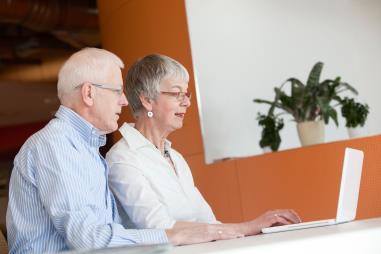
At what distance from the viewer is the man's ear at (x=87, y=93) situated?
2061 mm

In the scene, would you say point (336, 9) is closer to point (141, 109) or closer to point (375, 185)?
point (375, 185)

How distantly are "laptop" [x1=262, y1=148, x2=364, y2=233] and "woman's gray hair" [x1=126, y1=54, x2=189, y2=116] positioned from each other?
76 centimetres

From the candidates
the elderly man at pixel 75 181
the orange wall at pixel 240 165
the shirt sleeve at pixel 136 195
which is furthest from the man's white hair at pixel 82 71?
the orange wall at pixel 240 165

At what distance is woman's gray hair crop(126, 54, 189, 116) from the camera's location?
263 centimetres

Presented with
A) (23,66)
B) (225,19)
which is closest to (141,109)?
(225,19)

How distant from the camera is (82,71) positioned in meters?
2.07

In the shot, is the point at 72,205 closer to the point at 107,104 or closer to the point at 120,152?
the point at 107,104

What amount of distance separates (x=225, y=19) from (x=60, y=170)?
3023 millimetres

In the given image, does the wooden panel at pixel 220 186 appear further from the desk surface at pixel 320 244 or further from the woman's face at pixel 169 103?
the desk surface at pixel 320 244

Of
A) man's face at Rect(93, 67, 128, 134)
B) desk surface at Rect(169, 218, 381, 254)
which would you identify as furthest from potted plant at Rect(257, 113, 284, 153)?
desk surface at Rect(169, 218, 381, 254)

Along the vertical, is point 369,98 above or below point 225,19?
below

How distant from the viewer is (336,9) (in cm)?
503

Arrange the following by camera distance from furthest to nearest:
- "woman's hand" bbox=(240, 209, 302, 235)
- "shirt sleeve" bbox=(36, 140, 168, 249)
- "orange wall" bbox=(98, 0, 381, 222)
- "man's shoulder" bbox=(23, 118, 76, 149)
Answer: "orange wall" bbox=(98, 0, 381, 222) → "woman's hand" bbox=(240, 209, 302, 235) → "man's shoulder" bbox=(23, 118, 76, 149) → "shirt sleeve" bbox=(36, 140, 168, 249)

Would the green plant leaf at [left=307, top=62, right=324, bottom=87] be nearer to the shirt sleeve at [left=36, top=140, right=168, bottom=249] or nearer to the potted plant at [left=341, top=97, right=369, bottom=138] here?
the potted plant at [left=341, top=97, right=369, bottom=138]
